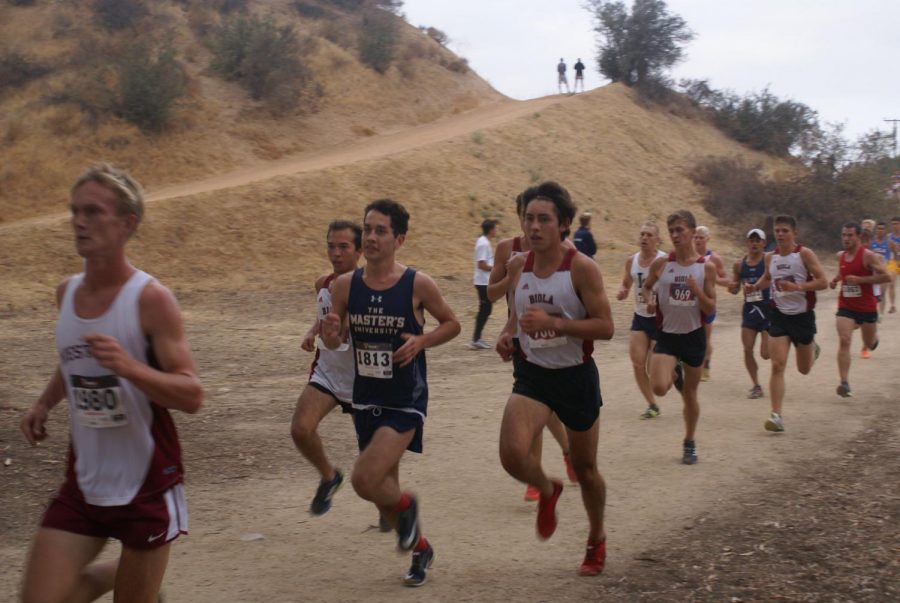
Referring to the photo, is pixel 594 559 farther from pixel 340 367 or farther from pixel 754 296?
pixel 754 296

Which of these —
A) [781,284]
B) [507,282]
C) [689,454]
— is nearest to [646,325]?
[781,284]

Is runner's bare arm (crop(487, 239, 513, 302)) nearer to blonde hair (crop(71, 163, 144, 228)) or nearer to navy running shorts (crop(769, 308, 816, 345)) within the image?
blonde hair (crop(71, 163, 144, 228))

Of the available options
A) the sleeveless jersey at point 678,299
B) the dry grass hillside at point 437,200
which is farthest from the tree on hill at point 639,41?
the sleeveless jersey at point 678,299

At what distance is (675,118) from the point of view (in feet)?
148

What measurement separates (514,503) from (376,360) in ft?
6.82

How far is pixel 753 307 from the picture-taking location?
35.5ft

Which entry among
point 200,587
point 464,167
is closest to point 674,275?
point 200,587

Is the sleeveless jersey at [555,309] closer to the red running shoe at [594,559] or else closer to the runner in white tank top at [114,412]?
the red running shoe at [594,559]

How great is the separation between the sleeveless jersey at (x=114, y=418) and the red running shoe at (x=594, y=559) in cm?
263

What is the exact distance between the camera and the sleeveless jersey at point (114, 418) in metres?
3.37

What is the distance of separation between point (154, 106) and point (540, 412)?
29643mm

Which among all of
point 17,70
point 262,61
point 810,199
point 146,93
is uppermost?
point 262,61

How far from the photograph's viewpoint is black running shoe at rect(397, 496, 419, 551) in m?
5.16

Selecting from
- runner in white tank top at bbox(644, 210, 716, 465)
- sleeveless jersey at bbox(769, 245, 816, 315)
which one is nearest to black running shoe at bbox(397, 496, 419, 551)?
runner in white tank top at bbox(644, 210, 716, 465)
